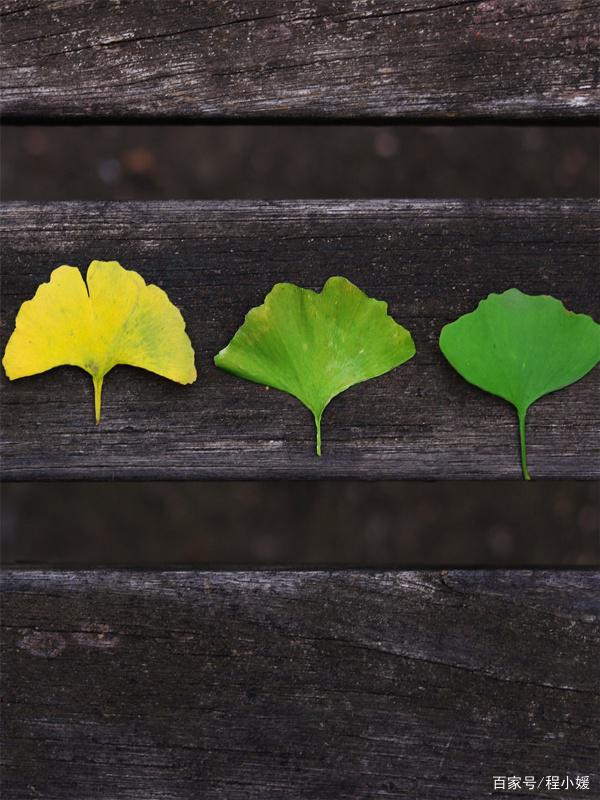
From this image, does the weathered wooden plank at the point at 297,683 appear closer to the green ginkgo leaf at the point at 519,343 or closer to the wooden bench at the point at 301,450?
the wooden bench at the point at 301,450

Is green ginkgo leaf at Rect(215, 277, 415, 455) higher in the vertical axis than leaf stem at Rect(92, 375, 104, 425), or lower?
higher

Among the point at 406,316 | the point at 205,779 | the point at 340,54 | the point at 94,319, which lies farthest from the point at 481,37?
the point at 205,779

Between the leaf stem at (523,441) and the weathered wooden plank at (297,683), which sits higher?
the leaf stem at (523,441)

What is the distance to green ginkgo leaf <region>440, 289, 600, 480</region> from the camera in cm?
61

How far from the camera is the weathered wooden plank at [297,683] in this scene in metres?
0.62

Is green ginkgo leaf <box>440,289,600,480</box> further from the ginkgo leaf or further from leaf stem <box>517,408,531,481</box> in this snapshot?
the ginkgo leaf

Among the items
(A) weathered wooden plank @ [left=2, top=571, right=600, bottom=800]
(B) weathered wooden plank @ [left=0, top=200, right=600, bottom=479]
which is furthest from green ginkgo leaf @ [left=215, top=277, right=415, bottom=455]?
(A) weathered wooden plank @ [left=2, top=571, right=600, bottom=800]

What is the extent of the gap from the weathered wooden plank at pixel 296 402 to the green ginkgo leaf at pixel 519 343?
0.02 m

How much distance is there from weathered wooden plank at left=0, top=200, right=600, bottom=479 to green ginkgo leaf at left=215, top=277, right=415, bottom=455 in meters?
0.02

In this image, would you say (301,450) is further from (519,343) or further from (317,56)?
(317,56)

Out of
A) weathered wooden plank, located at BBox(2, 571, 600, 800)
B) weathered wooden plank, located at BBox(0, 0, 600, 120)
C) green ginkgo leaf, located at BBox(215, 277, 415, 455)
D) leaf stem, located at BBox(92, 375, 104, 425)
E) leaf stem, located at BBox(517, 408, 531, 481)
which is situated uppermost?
weathered wooden plank, located at BBox(0, 0, 600, 120)

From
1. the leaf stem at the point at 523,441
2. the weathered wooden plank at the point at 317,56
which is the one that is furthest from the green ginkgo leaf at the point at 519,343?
the weathered wooden plank at the point at 317,56

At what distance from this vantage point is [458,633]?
0.62 meters

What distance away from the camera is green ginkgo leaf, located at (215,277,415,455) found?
23.9 inches
